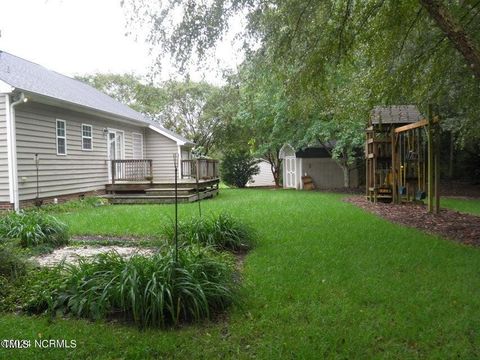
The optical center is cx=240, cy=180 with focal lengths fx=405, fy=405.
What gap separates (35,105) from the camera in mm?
11422

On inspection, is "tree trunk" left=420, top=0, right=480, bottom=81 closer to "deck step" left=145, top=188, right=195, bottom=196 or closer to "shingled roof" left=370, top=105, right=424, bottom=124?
"shingled roof" left=370, top=105, right=424, bottom=124

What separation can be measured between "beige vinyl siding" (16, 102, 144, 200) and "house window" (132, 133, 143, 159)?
2400 mm

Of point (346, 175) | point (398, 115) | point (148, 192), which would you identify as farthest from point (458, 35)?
point (346, 175)

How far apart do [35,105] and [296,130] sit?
37.9 ft

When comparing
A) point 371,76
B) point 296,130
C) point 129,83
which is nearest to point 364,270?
point 371,76

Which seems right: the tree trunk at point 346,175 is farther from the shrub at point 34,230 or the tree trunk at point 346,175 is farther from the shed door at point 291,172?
the shrub at point 34,230

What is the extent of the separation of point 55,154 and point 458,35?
1150 centimetres

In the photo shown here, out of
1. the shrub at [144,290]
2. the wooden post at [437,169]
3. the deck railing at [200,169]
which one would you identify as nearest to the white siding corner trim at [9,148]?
the deck railing at [200,169]

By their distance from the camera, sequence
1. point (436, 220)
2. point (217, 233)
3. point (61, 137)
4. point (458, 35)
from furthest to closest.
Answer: point (61, 137)
point (436, 220)
point (217, 233)
point (458, 35)

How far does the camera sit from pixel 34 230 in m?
6.55

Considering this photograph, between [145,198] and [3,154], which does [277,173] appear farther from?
[3,154]

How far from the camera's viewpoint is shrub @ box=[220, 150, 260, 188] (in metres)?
26.0

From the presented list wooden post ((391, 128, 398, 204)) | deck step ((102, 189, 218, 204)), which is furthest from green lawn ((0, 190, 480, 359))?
deck step ((102, 189, 218, 204))

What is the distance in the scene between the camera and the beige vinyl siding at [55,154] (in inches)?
429
